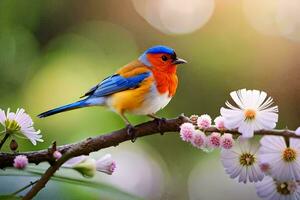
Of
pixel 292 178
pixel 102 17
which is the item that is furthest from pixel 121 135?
pixel 102 17

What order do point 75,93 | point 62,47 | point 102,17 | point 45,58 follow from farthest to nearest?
1. point 102,17
2. point 62,47
3. point 45,58
4. point 75,93

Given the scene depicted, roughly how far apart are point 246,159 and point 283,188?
6 cm

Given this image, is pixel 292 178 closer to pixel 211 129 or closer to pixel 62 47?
pixel 211 129

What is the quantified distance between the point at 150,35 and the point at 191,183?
86cm

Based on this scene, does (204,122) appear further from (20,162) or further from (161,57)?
(161,57)

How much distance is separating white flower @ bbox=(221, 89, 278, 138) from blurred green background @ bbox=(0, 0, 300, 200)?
0.72m

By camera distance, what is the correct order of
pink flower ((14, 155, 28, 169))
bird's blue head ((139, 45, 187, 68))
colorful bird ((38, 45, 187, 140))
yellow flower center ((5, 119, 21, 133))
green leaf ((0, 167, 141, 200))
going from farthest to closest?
bird's blue head ((139, 45, 187, 68)) → colorful bird ((38, 45, 187, 140)) → yellow flower center ((5, 119, 21, 133)) → pink flower ((14, 155, 28, 169)) → green leaf ((0, 167, 141, 200))

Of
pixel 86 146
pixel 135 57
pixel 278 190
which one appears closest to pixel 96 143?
pixel 86 146

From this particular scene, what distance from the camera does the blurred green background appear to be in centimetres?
180

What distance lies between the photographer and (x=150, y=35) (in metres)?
3.01

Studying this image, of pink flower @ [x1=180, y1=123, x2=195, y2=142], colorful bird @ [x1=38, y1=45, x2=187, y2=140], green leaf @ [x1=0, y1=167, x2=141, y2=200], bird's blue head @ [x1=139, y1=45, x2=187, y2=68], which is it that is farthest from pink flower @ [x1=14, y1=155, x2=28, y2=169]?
bird's blue head @ [x1=139, y1=45, x2=187, y2=68]

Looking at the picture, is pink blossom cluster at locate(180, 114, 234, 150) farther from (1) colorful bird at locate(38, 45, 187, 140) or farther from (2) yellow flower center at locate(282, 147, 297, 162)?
(1) colorful bird at locate(38, 45, 187, 140)

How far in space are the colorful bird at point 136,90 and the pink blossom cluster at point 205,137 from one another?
0.62m

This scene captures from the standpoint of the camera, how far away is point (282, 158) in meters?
0.65
